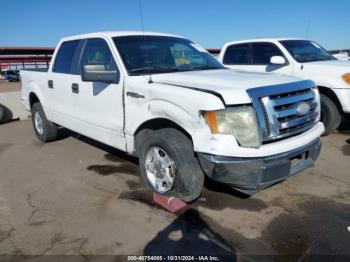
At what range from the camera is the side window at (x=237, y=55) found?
25.1ft

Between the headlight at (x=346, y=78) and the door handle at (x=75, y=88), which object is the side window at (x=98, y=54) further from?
the headlight at (x=346, y=78)

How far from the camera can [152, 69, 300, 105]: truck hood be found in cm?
295

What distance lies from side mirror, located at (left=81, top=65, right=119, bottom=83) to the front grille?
1676 mm

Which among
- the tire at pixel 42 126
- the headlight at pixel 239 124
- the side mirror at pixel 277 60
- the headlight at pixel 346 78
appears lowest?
the tire at pixel 42 126

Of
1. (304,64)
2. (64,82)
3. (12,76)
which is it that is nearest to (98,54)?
(64,82)

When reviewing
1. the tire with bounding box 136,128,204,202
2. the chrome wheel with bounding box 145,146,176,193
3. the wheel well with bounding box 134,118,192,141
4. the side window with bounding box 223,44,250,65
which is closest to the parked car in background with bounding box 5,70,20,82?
the side window with bounding box 223,44,250,65

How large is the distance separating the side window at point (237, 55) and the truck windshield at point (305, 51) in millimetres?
874

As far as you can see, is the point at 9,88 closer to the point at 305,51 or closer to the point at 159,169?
the point at 305,51

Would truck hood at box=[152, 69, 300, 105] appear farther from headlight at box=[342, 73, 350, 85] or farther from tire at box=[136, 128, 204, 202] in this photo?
headlight at box=[342, 73, 350, 85]

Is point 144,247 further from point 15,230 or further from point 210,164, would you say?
point 15,230

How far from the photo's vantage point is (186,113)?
10.2ft

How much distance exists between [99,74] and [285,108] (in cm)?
208

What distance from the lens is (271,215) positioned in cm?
337

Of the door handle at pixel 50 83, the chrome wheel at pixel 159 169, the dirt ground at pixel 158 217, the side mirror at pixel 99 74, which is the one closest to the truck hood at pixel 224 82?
the side mirror at pixel 99 74
